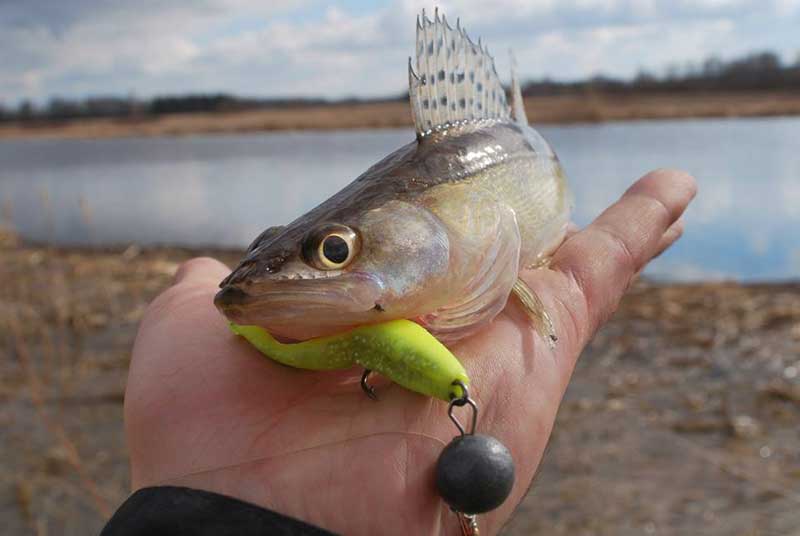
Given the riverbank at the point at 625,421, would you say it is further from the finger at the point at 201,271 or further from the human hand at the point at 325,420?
the human hand at the point at 325,420

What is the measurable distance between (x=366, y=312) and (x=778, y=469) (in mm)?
5834

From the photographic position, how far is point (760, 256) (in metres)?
15.5

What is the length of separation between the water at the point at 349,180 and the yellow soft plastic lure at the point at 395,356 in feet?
18.6

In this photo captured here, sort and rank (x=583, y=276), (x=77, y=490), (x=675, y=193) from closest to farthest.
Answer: (x=583, y=276) < (x=675, y=193) < (x=77, y=490)

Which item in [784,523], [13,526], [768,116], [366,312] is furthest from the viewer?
[768,116]

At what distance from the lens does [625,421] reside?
7668 mm

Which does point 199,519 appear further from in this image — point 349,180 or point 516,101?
point 349,180

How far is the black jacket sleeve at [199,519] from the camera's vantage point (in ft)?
6.39

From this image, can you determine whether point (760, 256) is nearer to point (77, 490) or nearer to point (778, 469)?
point (778, 469)

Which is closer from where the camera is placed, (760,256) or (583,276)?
(583,276)

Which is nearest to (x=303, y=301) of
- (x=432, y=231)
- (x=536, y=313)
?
(x=432, y=231)

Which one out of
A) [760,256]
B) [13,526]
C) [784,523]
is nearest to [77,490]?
[13,526]

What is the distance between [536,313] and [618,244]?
0.81 meters

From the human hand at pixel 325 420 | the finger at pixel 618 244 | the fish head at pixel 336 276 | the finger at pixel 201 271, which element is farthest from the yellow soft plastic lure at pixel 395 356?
the finger at pixel 201 271
